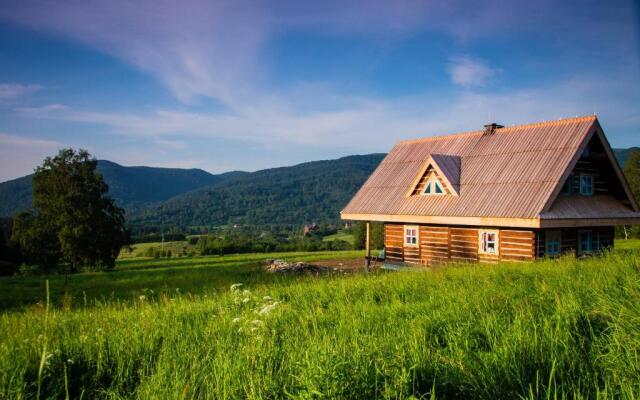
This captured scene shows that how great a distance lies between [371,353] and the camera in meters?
3.76

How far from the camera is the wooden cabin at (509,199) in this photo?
18.1 metres

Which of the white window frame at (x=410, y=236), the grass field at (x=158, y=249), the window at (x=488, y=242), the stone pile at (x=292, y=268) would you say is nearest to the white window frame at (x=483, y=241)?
the window at (x=488, y=242)

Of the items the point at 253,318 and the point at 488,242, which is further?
the point at 488,242

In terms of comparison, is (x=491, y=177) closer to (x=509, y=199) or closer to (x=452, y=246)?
(x=509, y=199)

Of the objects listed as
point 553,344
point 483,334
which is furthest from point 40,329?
point 553,344

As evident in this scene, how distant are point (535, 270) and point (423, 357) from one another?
24.2 ft

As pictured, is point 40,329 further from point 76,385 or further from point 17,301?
point 17,301

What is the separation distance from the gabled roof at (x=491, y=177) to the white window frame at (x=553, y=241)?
4.60ft

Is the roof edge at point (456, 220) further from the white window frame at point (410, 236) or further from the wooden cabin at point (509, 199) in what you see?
the white window frame at point (410, 236)

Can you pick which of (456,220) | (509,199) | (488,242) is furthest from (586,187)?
(456,220)

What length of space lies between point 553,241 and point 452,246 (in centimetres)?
448

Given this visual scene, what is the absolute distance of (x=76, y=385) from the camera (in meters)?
4.55

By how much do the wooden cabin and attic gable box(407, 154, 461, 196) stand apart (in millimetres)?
54

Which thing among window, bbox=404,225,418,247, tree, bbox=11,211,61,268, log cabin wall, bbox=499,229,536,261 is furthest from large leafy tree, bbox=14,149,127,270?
log cabin wall, bbox=499,229,536,261
